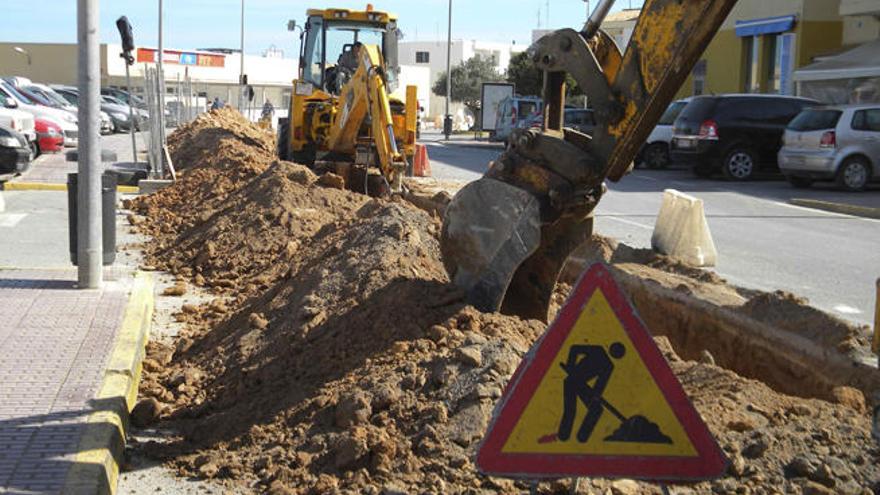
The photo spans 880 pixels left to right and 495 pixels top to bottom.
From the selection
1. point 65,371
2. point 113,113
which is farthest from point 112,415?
point 113,113

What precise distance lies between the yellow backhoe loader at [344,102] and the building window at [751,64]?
22455 mm

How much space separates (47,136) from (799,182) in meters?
17.3

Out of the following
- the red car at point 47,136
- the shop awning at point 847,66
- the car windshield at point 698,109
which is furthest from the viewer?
the shop awning at point 847,66

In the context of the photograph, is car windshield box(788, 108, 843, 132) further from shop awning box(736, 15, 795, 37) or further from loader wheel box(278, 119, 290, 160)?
shop awning box(736, 15, 795, 37)

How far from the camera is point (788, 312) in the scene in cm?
843

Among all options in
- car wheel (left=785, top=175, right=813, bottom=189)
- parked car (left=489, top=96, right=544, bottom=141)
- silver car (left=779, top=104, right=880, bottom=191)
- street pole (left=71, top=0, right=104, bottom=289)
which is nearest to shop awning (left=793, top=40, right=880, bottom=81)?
car wheel (left=785, top=175, right=813, bottom=189)

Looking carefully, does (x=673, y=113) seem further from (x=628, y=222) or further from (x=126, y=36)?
(x=126, y=36)

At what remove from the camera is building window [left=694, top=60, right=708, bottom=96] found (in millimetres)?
42781

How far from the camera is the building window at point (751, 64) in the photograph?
129 feet

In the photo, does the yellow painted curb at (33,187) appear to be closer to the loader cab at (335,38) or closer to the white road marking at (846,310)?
the loader cab at (335,38)

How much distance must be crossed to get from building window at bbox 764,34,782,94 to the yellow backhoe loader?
21.6m

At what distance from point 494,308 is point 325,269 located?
1799mm

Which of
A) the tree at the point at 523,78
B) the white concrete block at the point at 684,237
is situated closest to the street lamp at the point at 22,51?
the tree at the point at 523,78

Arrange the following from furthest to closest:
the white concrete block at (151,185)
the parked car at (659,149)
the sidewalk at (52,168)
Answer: the parked car at (659,149), the sidewalk at (52,168), the white concrete block at (151,185)
